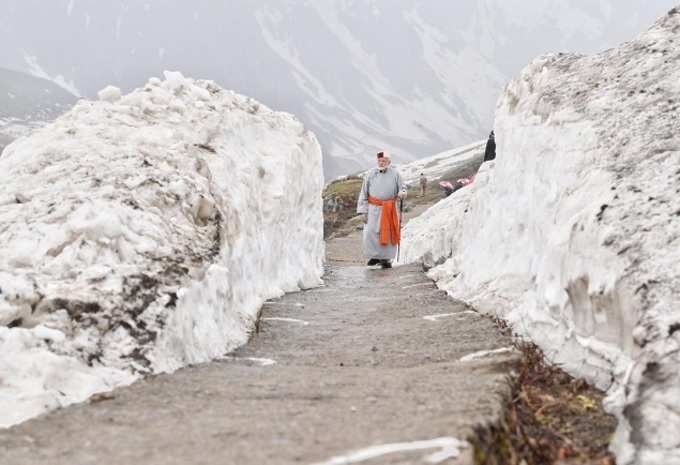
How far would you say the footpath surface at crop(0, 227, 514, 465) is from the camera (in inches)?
109

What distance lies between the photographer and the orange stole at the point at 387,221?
13.7 metres

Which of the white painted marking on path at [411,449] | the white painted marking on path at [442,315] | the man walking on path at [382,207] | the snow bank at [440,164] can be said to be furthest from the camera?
the snow bank at [440,164]

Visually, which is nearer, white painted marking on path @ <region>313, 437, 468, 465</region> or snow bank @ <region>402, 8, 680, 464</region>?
white painted marking on path @ <region>313, 437, 468, 465</region>

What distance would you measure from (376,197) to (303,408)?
412 inches

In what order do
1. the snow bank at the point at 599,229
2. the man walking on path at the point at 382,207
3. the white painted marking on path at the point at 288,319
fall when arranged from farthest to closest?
the man walking on path at the point at 382,207, the white painted marking on path at the point at 288,319, the snow bank at the point at 599,229

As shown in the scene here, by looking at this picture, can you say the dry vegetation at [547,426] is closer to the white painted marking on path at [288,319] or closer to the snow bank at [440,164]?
the white painted marking on path at [288,319]

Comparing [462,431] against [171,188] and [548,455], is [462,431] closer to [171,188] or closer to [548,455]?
[548,455]

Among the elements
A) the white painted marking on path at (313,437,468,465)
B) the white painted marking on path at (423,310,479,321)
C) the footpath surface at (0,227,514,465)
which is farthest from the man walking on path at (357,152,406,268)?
the white painted marking on path at (313,437,468,465)

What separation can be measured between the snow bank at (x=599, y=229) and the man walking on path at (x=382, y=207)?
442cm

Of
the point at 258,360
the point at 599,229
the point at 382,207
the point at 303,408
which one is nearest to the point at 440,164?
the point at 382,207

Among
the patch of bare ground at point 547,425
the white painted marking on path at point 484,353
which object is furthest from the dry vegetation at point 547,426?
the white painted marking on path at point 484,353

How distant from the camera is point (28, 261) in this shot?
16.2 feet

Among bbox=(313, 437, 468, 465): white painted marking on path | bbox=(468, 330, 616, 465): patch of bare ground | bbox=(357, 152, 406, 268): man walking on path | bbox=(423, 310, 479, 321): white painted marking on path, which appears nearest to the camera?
bbox=(313, 437, 468, 465): white painted marking on path

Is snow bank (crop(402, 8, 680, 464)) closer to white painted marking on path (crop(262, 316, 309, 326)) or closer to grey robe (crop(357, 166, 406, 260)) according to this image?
white painted marking on path (crop(262, 316, 309, 326))
